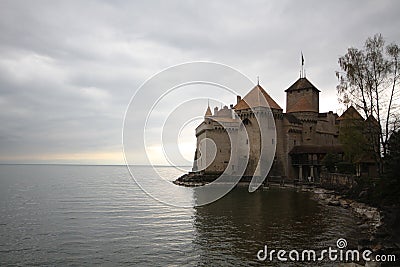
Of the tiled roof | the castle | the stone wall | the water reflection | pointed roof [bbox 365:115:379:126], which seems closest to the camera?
the water reflection

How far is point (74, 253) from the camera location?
1482 centimetres

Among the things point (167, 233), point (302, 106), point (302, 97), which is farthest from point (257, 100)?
point (167, 233)

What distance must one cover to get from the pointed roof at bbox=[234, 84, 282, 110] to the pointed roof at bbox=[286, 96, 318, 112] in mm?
4670

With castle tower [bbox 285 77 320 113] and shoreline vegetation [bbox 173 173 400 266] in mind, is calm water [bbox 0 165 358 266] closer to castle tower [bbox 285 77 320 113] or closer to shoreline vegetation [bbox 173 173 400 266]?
shoreline vegetation [bbox 173 173 400 266]

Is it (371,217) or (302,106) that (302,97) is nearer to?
(302,106)

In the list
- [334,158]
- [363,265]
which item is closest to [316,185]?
[334,158]

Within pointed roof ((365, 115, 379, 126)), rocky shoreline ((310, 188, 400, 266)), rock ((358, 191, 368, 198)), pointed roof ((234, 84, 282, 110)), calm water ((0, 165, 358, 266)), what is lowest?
calm water ((0, 165, 358, 266))

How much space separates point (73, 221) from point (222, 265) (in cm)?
1366

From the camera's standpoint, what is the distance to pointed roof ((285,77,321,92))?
2205 inches

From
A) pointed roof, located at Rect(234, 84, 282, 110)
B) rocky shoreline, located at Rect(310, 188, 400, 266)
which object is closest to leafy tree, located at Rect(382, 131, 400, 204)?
rocky shoreline, located at Rect(310, 188, 400, 266)

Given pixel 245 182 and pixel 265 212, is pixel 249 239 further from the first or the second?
pixel 245 182

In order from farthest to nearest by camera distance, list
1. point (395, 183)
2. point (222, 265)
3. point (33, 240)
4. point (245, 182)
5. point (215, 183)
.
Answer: point (215, 183)
point (245, 182)
point (33, 240)
point (395, 183)
point (222, 265)

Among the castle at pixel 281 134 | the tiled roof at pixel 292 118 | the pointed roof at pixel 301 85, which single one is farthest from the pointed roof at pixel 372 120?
the pointed roof at pixel 301 85

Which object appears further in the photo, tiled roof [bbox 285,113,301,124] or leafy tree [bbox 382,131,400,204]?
tiled roof [bbox 285,113,301,124]
